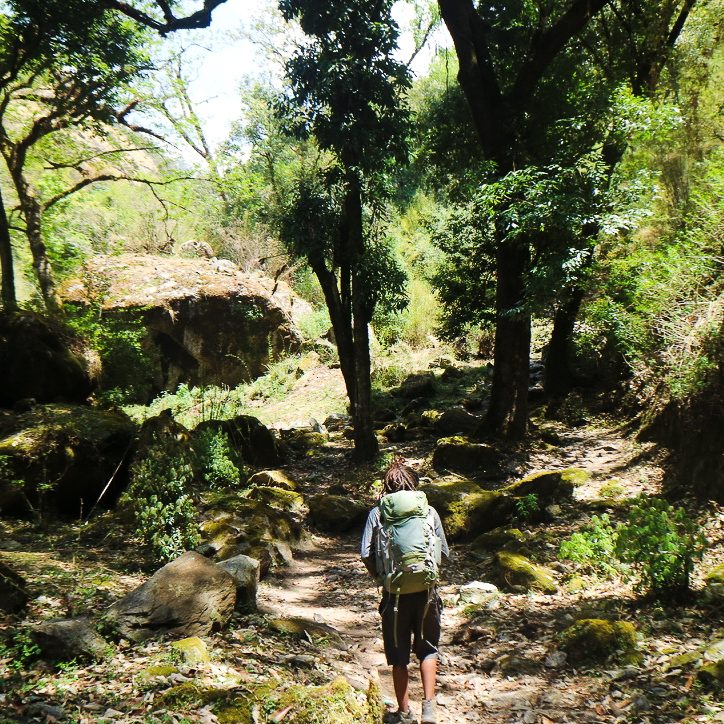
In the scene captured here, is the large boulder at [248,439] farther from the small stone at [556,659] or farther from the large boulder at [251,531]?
the small stone at [556,659]

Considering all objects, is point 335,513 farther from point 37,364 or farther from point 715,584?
point 37,364

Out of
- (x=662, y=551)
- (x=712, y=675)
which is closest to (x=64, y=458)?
(x=662, y=551)

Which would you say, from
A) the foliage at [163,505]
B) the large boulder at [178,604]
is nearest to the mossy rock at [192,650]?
the large boulder at [178,604]

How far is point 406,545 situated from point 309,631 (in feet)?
5.80

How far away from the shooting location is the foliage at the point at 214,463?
8.87 metres

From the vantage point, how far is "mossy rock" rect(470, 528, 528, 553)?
6391 mm

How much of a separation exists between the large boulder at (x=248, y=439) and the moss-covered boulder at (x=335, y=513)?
2.16 m

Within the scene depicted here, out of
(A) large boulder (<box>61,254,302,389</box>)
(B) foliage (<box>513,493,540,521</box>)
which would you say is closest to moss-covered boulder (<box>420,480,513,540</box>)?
(B) foliage (<box>513,493,540,521</box>)

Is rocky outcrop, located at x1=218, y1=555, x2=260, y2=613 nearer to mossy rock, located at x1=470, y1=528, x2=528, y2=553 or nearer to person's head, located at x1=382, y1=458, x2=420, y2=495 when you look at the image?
person's head, located at x1=382, y1=458, x2=420, y2=495

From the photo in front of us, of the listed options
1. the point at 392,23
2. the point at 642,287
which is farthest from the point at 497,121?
the point at 642,287

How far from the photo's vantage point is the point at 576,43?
1098 cm

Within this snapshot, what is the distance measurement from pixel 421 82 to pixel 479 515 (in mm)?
23419

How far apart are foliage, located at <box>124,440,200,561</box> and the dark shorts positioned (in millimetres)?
2700

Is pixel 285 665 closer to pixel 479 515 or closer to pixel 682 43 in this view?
pixel 479 515
